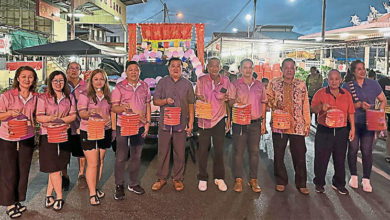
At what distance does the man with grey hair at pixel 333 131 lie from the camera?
4.65 m

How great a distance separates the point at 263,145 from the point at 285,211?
13.0ft

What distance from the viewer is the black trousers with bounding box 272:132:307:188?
4727mm

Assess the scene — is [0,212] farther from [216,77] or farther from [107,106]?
[216,77]

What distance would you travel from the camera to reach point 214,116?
15.5 ft

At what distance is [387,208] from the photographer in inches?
169

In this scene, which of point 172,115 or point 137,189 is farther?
point 137,189

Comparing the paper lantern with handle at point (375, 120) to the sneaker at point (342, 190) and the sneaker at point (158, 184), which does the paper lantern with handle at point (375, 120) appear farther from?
the sneaker at point (158, 184)

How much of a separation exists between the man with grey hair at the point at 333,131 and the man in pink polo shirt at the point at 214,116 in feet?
4.53

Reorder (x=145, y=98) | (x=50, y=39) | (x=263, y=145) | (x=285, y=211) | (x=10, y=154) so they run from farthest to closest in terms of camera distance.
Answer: (x=50, y=39) → (x=263, y=145) → (x=145, y=98) → (x=285, y=211) → (x=10, y=154)

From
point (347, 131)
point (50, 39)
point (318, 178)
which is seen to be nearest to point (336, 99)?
point (347, 131)

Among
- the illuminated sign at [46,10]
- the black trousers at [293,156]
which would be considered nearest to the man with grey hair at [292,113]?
the black trousers at [293,156]

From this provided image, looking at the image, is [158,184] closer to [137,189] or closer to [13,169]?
[137,189]

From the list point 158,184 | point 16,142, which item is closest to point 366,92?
point 158,184

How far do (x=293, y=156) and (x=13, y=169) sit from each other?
3.75 m
